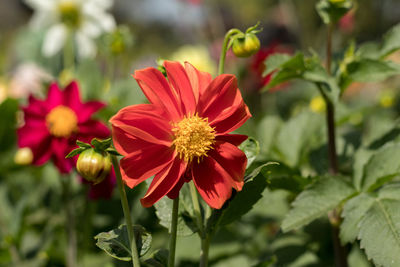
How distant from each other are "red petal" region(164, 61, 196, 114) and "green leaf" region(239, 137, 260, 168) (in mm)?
114

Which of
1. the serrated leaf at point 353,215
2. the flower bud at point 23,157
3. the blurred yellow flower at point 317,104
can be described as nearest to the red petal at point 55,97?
the flower bud at point 23,157

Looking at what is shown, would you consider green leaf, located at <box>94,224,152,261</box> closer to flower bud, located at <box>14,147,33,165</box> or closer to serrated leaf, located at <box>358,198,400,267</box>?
serrated leaf, located at <box>358,198,400,267</box>

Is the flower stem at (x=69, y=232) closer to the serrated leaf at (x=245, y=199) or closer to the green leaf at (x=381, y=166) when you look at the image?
the serrated leaf at (x=245, y=199)

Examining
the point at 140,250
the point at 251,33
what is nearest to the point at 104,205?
the point at 140,250

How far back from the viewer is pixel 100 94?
1.44 m


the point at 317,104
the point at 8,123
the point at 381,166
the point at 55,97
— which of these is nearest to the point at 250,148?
the point at 381,166

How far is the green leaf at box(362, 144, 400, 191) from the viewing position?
2.51 feet

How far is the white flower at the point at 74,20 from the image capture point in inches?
62.4

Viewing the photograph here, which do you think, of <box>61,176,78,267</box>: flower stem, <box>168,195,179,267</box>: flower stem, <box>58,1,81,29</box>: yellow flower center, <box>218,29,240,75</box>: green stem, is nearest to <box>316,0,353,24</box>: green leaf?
<box>218,29,240,75</box>: green stem

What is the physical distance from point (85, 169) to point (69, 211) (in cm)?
→ 61

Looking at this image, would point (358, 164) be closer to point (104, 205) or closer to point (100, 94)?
point (104, 205)

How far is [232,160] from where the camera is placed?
61cm

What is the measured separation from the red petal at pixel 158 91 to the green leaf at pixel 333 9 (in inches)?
15.1

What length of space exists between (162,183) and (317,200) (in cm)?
30
